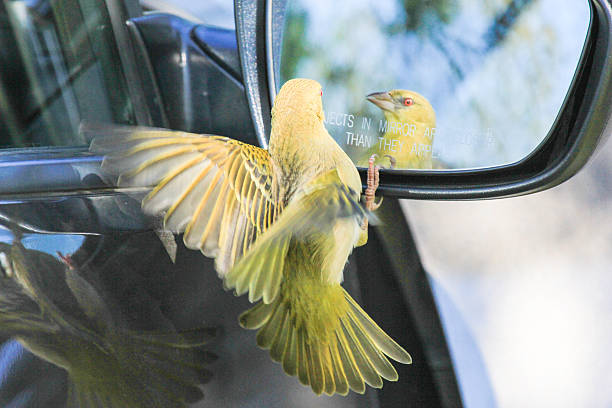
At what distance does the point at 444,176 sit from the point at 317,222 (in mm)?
523

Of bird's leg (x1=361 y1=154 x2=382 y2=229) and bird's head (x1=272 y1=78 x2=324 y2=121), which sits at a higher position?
bird's head (x1=272 y1=78 x2=324 y2=121)

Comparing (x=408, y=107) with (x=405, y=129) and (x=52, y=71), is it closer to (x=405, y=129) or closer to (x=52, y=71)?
(x=405, y=129)

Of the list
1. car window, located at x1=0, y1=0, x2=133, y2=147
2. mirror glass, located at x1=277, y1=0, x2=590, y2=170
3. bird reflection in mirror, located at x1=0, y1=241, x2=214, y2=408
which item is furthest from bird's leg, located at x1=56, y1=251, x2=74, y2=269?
mirror glass, located at x1=277, y1=0, x2=590, y2=170

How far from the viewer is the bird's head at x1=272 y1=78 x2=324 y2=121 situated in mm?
1117

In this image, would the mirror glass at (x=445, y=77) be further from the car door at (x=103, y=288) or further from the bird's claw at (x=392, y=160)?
the car door at (x=103, y=288)

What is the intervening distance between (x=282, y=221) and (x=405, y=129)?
17.5 inches

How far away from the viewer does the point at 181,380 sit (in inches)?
46.5

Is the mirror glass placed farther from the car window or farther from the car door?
the car window

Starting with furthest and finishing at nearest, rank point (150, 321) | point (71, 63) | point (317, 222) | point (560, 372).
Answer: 1. point (71, 63)
2. point (150, 321)
3. point (560, 372)
4. point (317, 222)

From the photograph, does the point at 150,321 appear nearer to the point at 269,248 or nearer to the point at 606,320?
the point at 269,248

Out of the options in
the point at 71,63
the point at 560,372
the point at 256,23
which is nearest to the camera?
the point at 560,372

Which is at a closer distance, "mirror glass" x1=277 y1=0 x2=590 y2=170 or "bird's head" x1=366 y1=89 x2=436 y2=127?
"mirror glass" x1=277 y1=0 x2=590 y2=170

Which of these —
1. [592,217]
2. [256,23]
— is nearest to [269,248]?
[592,217]

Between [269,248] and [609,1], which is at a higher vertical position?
[609,1]
